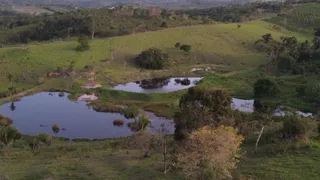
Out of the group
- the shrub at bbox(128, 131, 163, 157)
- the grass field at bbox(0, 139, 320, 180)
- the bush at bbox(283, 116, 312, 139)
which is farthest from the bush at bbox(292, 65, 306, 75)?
the shrub at bbox(128, 131, 163, 157)

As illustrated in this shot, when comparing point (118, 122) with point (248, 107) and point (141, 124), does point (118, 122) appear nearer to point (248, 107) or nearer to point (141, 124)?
point (141, 124)

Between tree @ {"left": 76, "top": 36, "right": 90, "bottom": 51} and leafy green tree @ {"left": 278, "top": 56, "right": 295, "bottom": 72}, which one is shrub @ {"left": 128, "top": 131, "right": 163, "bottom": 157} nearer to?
leafy green tree @ {"left": 278, "top": 56, "right": 295, "bottom": 72}

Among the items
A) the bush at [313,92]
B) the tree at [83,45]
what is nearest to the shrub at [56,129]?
the bush at [313,92]

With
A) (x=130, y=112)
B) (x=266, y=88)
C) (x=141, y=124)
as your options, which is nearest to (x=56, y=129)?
(x=130, y=112)

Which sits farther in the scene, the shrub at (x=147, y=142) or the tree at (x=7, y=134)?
the tree at (x=7, y=134)

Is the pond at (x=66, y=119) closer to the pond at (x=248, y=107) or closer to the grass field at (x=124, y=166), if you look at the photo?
the pond at (x=248, y=107)
